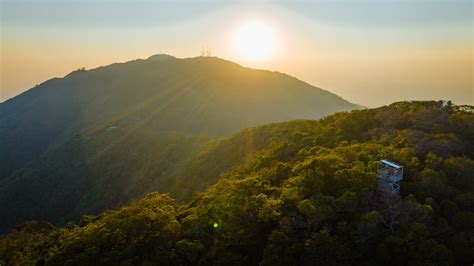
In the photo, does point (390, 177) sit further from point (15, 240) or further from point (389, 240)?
point (15, 240)

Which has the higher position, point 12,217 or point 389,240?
point 389,240

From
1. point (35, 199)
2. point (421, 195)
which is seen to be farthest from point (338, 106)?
point (421, 195)

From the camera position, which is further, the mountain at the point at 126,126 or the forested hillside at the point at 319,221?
the mountain at the point at 126,126

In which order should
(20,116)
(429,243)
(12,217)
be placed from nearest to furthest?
(429,243) < (12,217) < (20,116)

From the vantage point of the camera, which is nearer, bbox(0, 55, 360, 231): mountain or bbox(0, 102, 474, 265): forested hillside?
bbox(0, 102, 474, 265): forested hillside

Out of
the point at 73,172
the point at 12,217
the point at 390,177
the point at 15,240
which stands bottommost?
the point at 12,217
